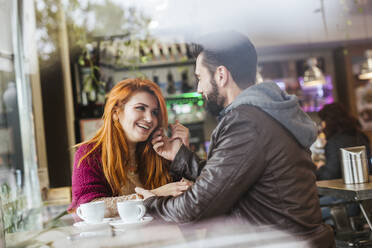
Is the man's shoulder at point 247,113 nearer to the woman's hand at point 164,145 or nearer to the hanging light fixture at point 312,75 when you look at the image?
the woman's hand at point 164,145

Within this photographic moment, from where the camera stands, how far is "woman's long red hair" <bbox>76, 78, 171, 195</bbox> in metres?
1.53

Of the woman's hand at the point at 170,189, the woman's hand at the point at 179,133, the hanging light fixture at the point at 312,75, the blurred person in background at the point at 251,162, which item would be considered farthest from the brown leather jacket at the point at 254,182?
the hanging light fixture at the point at 312,75

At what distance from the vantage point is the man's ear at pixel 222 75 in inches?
55.3

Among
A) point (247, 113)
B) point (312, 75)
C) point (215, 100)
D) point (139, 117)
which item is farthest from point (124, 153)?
point (312, 75)

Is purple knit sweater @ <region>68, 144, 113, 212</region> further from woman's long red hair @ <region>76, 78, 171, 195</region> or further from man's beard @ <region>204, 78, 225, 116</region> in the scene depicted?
man's beard @ <region>204, 78, 225, 116</region>

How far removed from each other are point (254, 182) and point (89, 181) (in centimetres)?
56

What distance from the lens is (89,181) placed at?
1.52 m

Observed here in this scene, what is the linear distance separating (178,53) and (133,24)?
13.1 inches

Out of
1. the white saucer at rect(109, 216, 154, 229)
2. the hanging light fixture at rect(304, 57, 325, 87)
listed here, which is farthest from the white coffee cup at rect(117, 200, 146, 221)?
the hanging light fixture at rect(304, 57, 325, 87)

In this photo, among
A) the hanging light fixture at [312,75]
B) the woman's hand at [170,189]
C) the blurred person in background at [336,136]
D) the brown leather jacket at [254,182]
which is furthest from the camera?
the hanging light fixture at [312,75]

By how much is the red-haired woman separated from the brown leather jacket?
0.60 feet

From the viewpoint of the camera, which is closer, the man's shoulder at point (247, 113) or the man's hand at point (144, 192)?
the man's shoulder at point (247, 113)

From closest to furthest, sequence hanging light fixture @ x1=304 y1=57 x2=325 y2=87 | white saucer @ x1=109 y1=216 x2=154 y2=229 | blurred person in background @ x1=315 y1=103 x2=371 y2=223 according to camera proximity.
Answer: white saucer @ x1=109 y1=216 x2=154 y2=229 < blurred person in background @ x1=315 y1=103 x2=371 y2=223 < hanging light fixture @ x1=304 y1=57 x2=325 y2=87

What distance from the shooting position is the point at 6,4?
2.33 m
